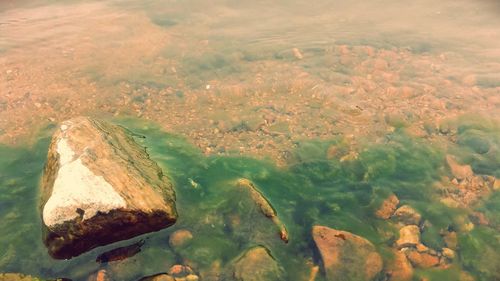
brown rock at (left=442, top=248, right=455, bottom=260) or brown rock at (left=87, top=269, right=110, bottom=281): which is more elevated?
brown rock at (left=87, top=269, right=110, bottom=281)

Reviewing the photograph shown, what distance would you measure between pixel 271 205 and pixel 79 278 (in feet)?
8.71

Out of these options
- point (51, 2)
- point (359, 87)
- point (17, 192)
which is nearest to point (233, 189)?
point (17, 192)

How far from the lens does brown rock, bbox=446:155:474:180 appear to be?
19.8 feet

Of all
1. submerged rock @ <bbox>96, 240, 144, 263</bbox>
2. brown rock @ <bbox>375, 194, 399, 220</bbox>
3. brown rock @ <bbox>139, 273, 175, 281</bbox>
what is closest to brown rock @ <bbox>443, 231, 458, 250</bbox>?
brown rock @ <bbox>375, 194, 399, 220</bbox>

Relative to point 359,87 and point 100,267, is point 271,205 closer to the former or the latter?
point 100,267

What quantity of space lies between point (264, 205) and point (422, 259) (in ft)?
7.13

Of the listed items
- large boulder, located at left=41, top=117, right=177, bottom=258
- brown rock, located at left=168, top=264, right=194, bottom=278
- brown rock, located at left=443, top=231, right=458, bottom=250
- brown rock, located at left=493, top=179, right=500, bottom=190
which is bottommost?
brown rock, located at left=443, top=231, right=458, bottom=250

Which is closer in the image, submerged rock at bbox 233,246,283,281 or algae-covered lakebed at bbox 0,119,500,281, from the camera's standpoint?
submerged rock at bbox 233,246,283,281

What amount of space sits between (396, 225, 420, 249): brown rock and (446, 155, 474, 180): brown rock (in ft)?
5.02

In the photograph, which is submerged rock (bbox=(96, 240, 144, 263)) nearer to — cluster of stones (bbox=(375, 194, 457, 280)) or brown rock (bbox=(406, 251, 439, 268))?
cluster of stones (bbox=(375, 194, 457, 280))

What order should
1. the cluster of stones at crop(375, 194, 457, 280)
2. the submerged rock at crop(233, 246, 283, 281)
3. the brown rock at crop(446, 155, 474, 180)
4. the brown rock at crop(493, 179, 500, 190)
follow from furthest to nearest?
the brown rock at crop(446, 155, 474, 180), the brown rock at crop(493, 179, 500, 190), the cluster of stones at crop(375, 194, 457, 280), the submerged rock at crop(233, 246, 283, 281)

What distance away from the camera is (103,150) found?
4.80 m

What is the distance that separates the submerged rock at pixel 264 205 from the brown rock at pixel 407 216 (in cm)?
170

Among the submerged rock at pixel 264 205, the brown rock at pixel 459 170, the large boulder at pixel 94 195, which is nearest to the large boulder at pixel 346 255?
the submerged rock at pixel 264 205
